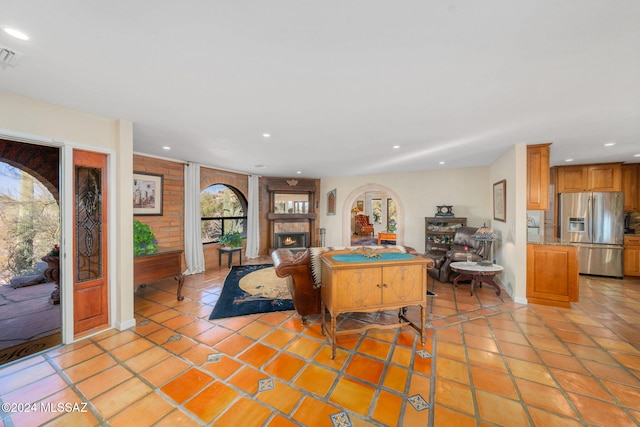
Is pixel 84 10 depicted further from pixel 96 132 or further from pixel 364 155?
pixel 364 155

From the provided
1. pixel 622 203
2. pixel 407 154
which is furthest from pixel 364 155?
pixel 622 203

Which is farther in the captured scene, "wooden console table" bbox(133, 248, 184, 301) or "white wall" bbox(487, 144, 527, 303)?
"white wall" bbox(487, 144, 527, 303)

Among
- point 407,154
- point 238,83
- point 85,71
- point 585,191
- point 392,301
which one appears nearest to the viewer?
point 85,71

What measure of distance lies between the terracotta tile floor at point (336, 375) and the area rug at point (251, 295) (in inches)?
9.6

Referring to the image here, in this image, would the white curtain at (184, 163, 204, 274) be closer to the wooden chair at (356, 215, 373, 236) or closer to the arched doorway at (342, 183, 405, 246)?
the arched doorway at (342, 183, 405, 246)

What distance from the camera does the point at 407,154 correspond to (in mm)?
4227

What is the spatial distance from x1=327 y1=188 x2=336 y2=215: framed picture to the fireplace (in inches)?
41.2

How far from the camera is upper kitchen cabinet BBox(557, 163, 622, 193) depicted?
15.3ft

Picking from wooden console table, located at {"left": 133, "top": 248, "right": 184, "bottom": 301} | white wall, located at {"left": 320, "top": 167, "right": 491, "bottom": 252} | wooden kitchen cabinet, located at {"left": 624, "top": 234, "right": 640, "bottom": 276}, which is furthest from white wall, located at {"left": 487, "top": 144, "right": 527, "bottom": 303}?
wooden console table, located at {"left": 133, "top": 248, "right": 184, "bottom": 301}

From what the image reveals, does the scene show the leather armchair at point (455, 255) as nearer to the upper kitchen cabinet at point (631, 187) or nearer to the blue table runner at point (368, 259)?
the blue table runner at point (368, 259)

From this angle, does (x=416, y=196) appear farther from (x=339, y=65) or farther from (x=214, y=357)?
(x=214, y=357)

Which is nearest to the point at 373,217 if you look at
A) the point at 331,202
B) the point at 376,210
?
the point at 376,210

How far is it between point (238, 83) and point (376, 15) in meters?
1.15

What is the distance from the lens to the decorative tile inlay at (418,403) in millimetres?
1619
